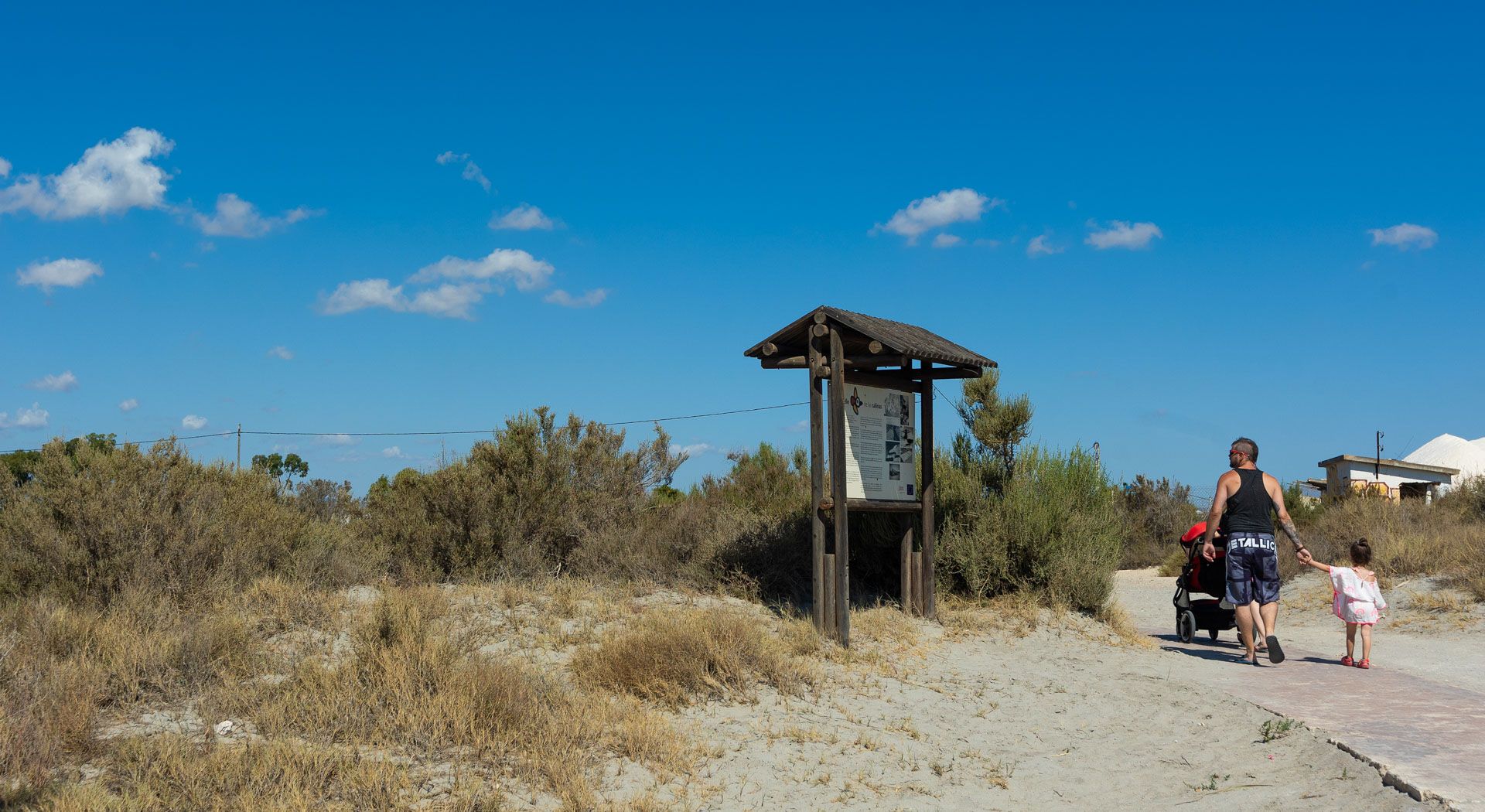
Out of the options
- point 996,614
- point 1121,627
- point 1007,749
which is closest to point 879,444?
point 996,614

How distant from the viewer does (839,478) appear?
10078mm

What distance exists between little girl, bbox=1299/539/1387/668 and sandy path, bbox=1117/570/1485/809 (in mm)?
244

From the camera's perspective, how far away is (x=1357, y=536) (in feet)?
61.5

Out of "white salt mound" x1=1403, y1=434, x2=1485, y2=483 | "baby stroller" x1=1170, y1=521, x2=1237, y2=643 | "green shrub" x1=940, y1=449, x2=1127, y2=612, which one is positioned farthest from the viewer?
"white salt mound" x1=1403, y1=434, x2=1485, y2=483

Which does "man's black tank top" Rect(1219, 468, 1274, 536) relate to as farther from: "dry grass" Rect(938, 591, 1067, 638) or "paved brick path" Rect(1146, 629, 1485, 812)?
"dry grass" Rect(938, 591, 1067, 638)

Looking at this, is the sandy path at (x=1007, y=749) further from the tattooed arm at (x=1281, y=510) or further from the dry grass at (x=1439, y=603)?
the dry grass at (x=1439, y=603)

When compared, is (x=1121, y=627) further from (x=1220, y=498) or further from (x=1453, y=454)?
(x=1453, y=454)

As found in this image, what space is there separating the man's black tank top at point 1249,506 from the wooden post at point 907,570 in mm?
3083

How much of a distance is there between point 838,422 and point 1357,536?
43.3 feet

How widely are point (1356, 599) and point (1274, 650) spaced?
0.92 metres

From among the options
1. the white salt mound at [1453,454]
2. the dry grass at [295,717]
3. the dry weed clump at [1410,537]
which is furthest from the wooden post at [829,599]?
the white salt mound at [1453,454]

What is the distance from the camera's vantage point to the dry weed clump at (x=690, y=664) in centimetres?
758

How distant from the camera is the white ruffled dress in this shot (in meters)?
9.77

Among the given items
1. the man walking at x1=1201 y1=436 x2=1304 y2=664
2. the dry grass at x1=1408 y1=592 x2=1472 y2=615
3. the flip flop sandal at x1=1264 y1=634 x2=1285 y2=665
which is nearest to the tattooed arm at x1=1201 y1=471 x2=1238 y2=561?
the man walking at x1=1201 y1=436 x2=1304 y2=664
